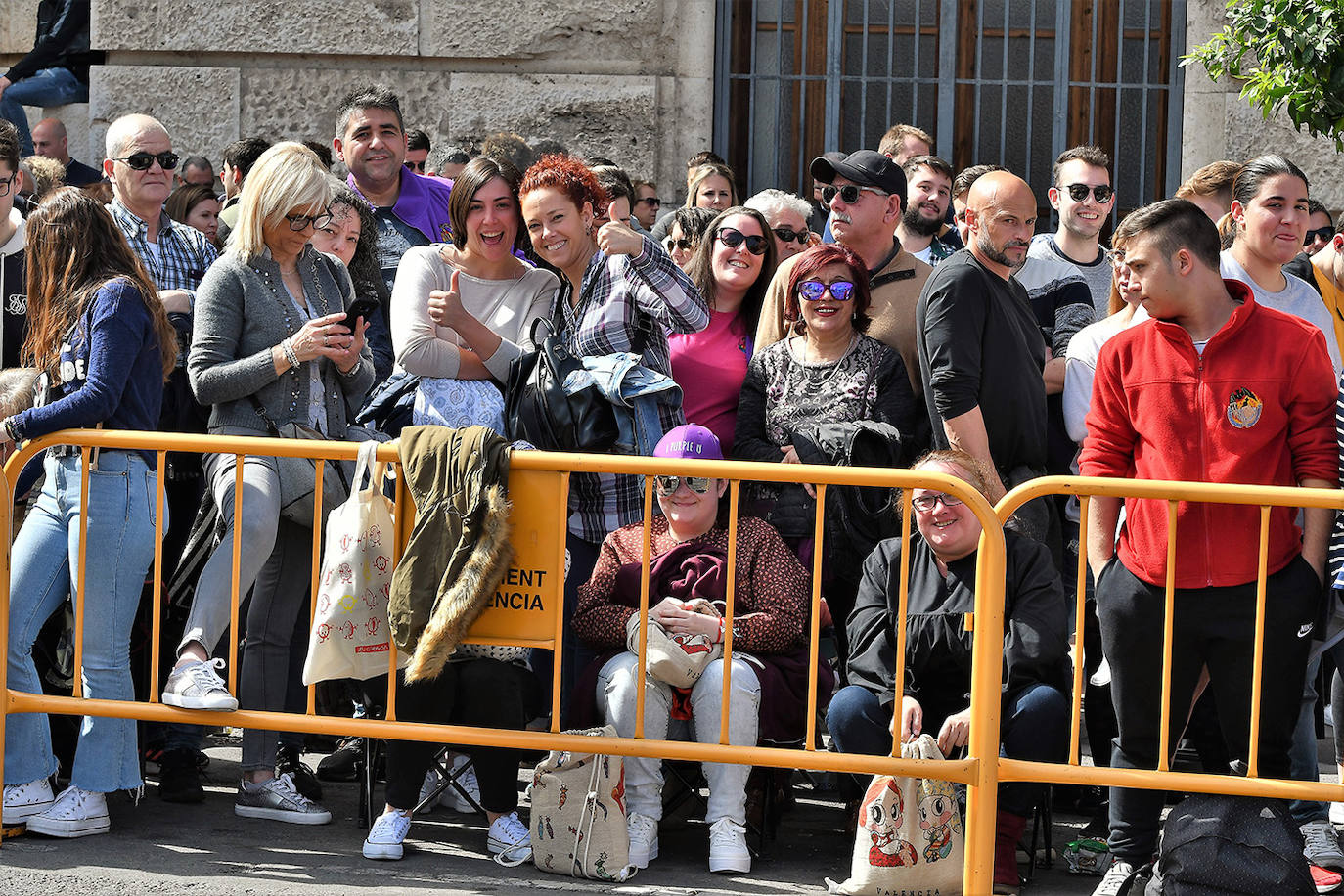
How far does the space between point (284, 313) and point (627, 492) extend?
49.8 inches

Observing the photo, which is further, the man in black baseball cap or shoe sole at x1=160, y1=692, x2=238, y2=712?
the man in black baseball cap

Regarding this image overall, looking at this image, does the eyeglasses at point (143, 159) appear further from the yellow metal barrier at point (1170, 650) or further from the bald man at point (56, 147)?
the yellow metal barrier at point (1170, 650)

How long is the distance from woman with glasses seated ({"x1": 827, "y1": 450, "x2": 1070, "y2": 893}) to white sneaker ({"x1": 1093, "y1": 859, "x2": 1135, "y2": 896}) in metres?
0.26

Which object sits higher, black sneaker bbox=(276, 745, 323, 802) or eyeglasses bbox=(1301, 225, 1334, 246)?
eyeglasses bbox=(1301, 225, 1334, 246)

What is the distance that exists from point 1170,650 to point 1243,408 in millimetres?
691

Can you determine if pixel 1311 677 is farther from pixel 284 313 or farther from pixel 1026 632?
pixel 284 313

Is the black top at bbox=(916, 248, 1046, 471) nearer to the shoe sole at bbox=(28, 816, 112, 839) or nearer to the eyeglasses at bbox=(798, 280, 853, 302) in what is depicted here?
the eyeglasses at bbox=(798, 280, 853, 302)

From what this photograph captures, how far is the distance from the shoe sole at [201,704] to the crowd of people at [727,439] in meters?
0.01

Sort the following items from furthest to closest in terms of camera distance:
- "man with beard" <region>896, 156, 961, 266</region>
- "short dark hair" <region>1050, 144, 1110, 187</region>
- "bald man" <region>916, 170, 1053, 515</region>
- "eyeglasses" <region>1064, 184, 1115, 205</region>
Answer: "man with beard" <region>896, 156, 961, 266</region> < "short dark hair" <region>1050, 144, 1110, 187</region> < "eyeglasses" <region>1064, 184, 1115, 205</region> < "bald man" <region>916, 170, 1053, 515</region>

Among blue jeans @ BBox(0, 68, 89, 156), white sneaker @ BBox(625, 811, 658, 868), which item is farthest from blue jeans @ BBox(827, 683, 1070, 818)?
blue jeans @ BBox(0, 68, 89, 156)

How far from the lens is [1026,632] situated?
5039 mm

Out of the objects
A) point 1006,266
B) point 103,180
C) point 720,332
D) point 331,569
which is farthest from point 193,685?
point 103,180

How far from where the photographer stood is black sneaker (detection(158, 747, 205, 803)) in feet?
18.3

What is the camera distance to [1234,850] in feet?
15.0
